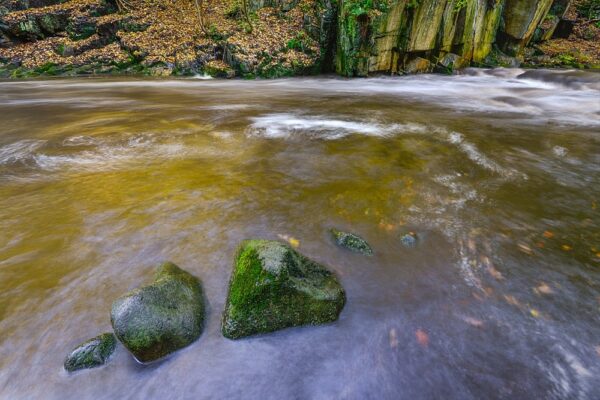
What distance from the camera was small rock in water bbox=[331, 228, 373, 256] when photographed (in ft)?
11.6

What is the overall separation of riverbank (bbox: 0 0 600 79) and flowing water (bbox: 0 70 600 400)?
28.3 ft

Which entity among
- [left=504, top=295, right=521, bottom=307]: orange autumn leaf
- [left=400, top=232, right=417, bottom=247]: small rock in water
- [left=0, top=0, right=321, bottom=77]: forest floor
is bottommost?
[left=504, top=295, right=521, bottom=307]: orange autumn leaf

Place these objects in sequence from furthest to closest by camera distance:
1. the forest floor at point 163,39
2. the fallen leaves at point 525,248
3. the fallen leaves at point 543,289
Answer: the forest floor at point 163,39
the fallen leaves at point 525,248
the fallen leaves at point 543,289

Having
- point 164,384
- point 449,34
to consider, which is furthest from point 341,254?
point 449,34

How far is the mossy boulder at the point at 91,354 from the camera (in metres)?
2.38

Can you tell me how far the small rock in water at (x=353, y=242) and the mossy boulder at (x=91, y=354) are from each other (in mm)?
2283

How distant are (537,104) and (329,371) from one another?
1163cm

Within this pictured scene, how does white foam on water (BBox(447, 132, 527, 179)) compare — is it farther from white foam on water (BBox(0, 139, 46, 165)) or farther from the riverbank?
the riverbank

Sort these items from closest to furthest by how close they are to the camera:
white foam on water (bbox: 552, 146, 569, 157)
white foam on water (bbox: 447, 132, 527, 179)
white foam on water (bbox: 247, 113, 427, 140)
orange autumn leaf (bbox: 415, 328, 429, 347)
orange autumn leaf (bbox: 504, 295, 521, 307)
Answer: orange autumn leaf (bbox: 415, 328, 429, 347) < orange autumn leaf (bbox: 504, 295, 521, 307) < white foam on water (bbox: 447, 132, 527, 179) < white foam on water (bbox: 552, 146, 569, 157) < white foam on water (bbox: 247, 113, 427, 140)

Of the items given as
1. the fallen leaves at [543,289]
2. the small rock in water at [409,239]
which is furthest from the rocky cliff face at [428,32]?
the fallen leaves at [543,289]

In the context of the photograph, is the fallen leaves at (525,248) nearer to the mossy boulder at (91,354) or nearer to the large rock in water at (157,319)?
the large rock in water at (157,319)

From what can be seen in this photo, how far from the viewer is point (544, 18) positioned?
17.9 metres

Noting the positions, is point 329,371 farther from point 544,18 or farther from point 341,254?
point 544,18

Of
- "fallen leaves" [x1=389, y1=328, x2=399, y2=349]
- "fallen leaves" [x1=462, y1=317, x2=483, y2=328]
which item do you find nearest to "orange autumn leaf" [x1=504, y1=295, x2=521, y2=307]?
"fallen leaves" [x1=462, y1=317, x2=483, y2=328]
